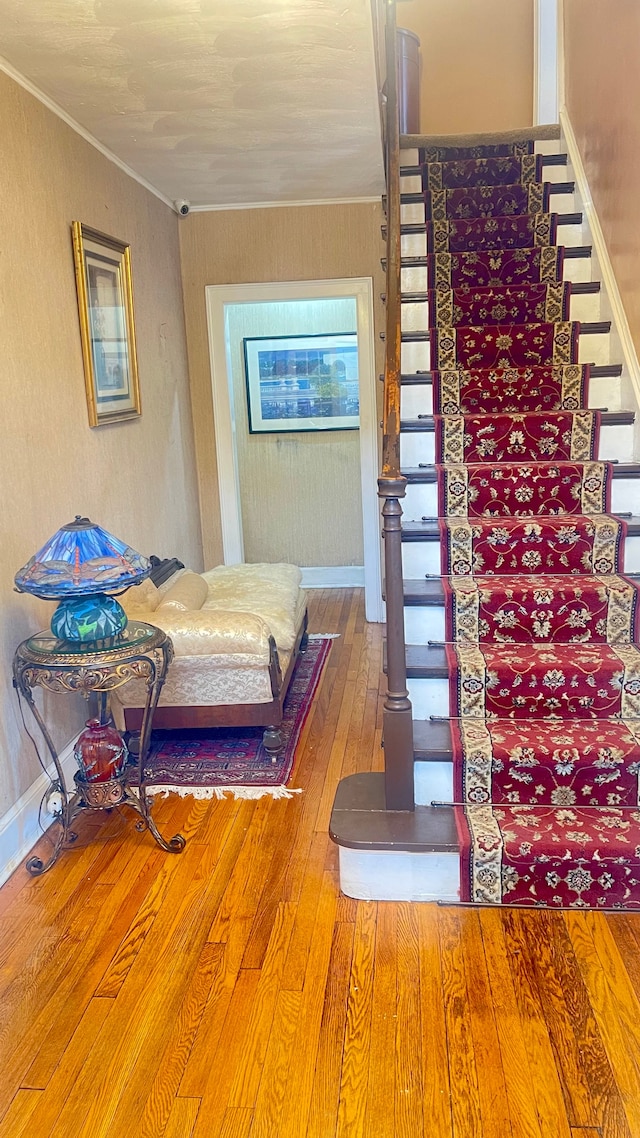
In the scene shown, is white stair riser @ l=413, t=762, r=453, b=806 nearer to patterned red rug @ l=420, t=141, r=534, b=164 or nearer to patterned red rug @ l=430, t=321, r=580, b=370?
patterned red rug @ l=430, t=321, r=580, b=370

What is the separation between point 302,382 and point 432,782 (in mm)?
4205

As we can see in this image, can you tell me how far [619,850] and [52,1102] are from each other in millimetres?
1446

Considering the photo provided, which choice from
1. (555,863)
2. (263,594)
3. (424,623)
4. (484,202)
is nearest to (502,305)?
(484,202)

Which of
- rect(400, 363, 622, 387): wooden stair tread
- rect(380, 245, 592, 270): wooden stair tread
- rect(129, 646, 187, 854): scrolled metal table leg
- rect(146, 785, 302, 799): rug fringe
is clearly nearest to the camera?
rect(129, 646, 187, 854): scrolled metal table leg

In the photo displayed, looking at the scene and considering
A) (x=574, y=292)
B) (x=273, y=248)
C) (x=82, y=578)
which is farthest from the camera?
(x=273, y=248)

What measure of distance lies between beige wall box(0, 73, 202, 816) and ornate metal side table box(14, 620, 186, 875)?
0.46ft

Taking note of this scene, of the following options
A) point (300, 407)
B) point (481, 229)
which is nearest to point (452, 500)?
point (481, 229)

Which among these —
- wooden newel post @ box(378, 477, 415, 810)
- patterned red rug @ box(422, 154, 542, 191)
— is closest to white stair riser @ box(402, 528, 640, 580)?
wooden newel post @ box(378, 477, 415, 810)

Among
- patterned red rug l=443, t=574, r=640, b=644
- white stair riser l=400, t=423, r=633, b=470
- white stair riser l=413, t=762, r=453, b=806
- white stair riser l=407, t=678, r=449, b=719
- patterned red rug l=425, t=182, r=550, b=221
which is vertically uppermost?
patterned red rug l=425, t=182, r=550, b=221

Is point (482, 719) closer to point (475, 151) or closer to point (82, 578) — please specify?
point (82, 578)

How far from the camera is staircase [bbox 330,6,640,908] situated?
2.23m

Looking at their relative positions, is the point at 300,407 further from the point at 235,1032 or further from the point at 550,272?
the point at 235,1032

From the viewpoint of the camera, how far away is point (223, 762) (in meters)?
3.22

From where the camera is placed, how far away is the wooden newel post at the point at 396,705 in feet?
7.70
